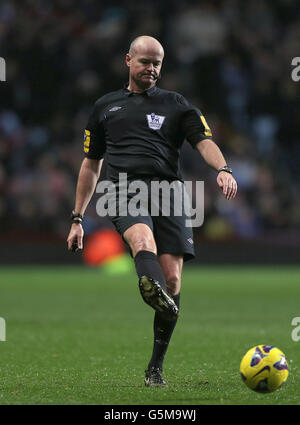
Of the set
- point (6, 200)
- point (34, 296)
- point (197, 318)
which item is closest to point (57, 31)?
point (6, 200)

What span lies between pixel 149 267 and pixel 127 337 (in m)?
3.73

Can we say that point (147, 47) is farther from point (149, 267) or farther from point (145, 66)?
point (149, 267)

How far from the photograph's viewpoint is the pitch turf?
573 centimetres

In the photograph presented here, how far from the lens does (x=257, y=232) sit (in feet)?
63.3

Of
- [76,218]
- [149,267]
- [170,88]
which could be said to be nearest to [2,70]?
[170,88]

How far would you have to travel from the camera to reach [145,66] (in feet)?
20.1

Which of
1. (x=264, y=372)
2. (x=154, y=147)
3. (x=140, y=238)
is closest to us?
(x=264, y=372)

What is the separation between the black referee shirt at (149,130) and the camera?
615cm

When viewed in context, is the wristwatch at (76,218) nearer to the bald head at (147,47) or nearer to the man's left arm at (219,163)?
the man's left arm at (219,163)

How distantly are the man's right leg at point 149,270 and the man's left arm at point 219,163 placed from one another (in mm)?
601

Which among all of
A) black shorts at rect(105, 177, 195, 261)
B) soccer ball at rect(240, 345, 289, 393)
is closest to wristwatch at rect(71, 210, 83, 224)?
black shorts at rect(105, 177, 195, 261)

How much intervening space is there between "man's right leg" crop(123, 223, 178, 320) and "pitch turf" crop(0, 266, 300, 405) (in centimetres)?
57

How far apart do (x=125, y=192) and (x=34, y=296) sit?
7752 mm

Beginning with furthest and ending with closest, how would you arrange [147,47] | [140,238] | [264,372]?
[147,47], [140,238], [264,372]
